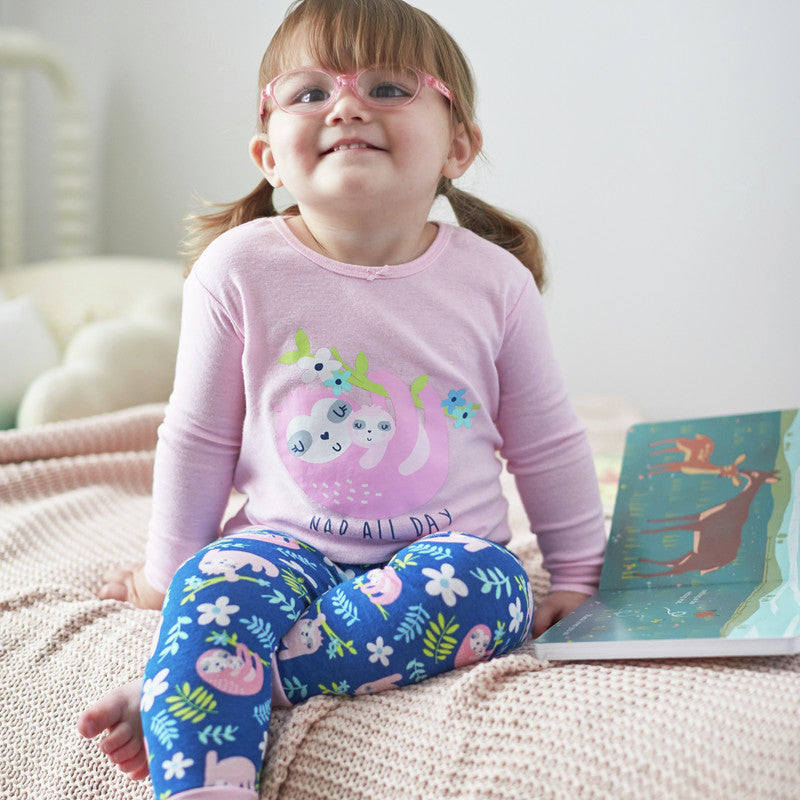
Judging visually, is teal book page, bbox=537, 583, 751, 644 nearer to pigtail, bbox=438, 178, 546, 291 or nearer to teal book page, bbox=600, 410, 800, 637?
teal book page, bbox=600, 410, 800, 637

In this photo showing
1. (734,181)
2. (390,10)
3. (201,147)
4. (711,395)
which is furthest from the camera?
(201,147)

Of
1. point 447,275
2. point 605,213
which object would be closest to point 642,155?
point 605,213

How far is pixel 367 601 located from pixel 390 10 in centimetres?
50

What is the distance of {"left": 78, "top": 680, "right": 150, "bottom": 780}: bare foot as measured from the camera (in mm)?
641

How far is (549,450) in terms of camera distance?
0.90m

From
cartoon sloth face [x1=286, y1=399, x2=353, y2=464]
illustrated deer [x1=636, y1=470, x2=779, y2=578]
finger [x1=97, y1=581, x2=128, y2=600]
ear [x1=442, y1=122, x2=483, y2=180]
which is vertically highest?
ear [x1=442, y1=122, x2=483, y2=180]

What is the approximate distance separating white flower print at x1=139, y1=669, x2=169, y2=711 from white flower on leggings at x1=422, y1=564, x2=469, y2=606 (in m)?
0.19

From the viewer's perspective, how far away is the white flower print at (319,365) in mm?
820

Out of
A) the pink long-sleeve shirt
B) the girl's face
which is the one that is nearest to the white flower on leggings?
the pink long-sleeve shirt

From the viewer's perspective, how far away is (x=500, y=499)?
900mm

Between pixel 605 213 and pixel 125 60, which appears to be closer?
Result: pixel 605 213

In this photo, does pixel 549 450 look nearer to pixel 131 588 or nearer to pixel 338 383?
pixel 338 383

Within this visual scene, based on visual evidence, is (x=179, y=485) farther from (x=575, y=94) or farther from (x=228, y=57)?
(x=228, y=57)

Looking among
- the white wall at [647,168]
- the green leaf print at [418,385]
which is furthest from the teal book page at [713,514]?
the white wall at [647,168]
